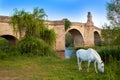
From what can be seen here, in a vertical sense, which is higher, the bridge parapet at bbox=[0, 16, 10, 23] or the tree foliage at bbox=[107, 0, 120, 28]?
the bridge parapet at bbox=[0, 16, 10, 23]

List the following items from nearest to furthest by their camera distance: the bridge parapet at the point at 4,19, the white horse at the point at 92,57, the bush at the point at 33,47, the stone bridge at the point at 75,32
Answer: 1. the white horse at the point at 92,57
2. the bush at the point at 33,47
3. the bridge parapet at the point at 4,19
4. the stone bridge at the point at 75,32

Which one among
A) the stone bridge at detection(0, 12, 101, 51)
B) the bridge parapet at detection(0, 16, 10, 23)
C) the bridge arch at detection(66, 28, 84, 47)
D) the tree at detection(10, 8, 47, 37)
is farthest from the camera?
the bridge arch at detection(66, 28, 84, 47)

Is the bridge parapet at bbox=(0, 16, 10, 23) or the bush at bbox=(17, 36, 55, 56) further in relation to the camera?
the bridge parapet at bbox=(0, 16, 10, 23)

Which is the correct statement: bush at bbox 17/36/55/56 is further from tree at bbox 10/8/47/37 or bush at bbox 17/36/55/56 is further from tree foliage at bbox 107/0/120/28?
tree foliage at bbox 107/0/120/28

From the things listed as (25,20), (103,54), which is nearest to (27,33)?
(25,20)

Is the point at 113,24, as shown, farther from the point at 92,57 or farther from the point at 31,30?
the point at 31,30

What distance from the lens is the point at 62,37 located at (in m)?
40.4

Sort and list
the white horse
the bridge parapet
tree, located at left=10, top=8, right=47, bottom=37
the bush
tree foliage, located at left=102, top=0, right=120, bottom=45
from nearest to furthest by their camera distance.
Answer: the white horse, tree foliage, located at left=102, top=0, right=120, bottom=45, the bush, tree, located at left=10, top=8, right=47, bottom=37, the bridge parapet

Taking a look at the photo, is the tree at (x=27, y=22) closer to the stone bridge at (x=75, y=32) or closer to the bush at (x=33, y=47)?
the bush at (x=33, y=47)

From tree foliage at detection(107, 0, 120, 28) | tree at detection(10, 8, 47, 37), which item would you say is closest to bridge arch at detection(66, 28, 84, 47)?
tree at detection(10, 8, 47, 37)

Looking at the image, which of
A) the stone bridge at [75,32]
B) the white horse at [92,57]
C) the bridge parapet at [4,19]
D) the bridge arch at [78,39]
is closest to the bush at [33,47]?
the white horse at [92,57]

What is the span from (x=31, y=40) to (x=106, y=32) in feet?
27.0

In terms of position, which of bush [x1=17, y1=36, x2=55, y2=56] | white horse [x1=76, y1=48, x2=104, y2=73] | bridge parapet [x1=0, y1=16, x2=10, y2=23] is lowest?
white horse [x1=76, y1=48, x2=104, y2=73]

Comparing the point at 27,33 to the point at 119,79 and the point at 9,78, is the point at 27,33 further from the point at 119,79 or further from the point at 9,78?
the point at 119,79
